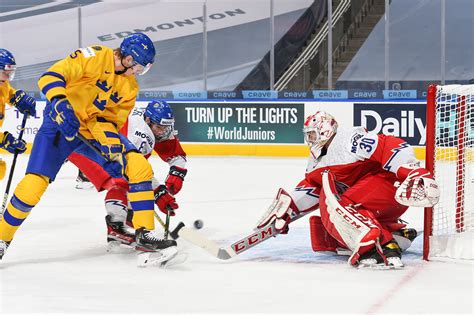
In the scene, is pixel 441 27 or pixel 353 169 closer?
pixel 353 169

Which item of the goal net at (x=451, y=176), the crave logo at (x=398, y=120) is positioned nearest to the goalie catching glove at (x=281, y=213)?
the goal net at (x=451, y=176)

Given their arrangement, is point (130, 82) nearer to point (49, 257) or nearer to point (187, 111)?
point (49, 257)

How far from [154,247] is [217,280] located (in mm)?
334

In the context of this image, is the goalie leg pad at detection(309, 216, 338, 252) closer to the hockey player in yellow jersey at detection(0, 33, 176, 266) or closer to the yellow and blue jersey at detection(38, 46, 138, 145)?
the hockey player in yellow jersey at detection(0, 33, 176, 266)

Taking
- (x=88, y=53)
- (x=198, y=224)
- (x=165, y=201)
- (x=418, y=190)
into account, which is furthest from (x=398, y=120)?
(x=88, y=53)

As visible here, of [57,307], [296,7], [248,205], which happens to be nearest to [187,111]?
[296,7]

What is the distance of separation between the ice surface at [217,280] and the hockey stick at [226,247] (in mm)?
41

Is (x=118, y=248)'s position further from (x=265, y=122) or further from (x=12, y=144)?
(x=265, y=122)

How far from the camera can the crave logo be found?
9031 mm

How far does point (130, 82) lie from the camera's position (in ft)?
13.1

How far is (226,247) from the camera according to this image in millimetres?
3957

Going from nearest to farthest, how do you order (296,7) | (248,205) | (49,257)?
(49,257)
(248,205)
(296,7)

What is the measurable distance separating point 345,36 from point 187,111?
2075 millimetres

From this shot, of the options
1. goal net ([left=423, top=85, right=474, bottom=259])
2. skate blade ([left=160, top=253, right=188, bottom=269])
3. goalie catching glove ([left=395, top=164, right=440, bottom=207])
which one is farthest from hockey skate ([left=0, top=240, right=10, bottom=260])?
goal net ([left=423, top=85, right=474, bottom=259])
